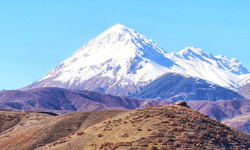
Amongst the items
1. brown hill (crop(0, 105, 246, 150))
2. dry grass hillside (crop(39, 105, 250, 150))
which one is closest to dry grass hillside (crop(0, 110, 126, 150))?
brown hill (crop(0, 105, 246, 150))

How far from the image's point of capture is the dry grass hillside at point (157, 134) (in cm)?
5491

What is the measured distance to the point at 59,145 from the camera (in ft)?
199

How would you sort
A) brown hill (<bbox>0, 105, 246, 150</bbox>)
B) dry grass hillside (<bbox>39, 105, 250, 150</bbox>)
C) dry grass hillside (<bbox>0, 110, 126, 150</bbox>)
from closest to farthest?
1. dry grass hillside (<bbox>39, 105, 250, 150</bbox>)
2. brown hill (<bbox>0, 105, 246, 150</bbox>)
3. dry grass hillside (<bbox>0, 110, 126, 150</bbox>)

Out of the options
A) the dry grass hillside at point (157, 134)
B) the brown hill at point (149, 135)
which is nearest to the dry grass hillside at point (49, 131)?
the brown hill at point (149, 135)

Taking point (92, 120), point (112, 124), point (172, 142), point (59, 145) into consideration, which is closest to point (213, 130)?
point (172, 142)

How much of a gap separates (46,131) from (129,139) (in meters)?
22.9

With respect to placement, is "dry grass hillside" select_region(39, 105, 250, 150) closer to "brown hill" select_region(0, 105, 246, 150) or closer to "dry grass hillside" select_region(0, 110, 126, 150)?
"brown hill" select_region(0, 105, 246, 150)

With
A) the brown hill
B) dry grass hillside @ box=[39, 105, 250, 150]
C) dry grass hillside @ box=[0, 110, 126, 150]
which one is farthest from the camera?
dry grass hillside @ box=[0, 110, 126, 150]

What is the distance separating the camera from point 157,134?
56.7 m

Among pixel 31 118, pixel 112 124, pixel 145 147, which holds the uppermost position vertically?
pixel 31 118

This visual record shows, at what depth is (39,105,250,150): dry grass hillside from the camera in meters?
54.9

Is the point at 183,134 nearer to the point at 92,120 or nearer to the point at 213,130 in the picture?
the point at 213,130

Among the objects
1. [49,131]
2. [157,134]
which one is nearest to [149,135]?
[157,134]

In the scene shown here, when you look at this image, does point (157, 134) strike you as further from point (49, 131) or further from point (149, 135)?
point (49, 131)
